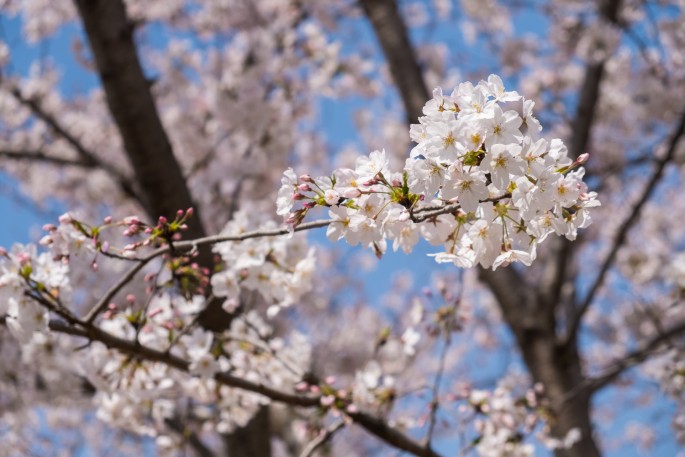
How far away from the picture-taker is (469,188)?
1.28 m

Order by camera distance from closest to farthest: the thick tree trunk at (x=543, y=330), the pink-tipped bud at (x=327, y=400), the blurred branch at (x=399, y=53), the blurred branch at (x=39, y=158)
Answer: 1. the pink-tipped bud at (x=327, y=400)
2. the thick tree trunk at (x=543, y=330)
3. the blurred branch at (x=39, y=158)
4. the blurred branch at (x=399, y=53)

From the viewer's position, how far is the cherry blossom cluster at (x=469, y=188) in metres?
1.25

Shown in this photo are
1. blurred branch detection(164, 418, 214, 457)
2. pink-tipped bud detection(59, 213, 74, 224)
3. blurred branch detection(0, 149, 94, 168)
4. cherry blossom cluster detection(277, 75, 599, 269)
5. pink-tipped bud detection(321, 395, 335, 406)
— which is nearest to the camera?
cherry blossom cluster detection(277, 75, 599, 269)

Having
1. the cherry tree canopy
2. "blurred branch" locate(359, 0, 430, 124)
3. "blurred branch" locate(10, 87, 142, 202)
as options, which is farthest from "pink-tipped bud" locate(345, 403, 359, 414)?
"blurred branch" locate(359, 0, 430, 124)

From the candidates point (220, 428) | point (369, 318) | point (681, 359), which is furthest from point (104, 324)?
point (369, 318)

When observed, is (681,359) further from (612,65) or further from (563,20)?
(612,65)

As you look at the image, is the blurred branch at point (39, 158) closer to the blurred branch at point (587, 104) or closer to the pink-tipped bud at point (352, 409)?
the pink-tipped bud at point (352, 409)

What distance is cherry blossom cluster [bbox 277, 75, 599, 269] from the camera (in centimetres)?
125

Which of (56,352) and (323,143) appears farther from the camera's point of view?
(323,143)

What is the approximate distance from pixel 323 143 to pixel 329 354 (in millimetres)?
3258

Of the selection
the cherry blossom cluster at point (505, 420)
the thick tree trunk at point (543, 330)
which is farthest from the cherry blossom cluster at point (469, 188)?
the thick tree trunk at point (543, 330)

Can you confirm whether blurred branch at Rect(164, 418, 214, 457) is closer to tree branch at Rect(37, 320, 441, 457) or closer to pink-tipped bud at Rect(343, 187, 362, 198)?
tree branch at Rect(37, 320, 441, 457)

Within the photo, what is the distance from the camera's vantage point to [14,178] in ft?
31.8

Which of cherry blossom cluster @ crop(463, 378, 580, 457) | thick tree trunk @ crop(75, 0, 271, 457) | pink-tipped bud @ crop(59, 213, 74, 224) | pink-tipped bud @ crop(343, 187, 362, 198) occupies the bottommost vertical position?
cherry blossom cluster @ crop(463, 378, 580, 457)
